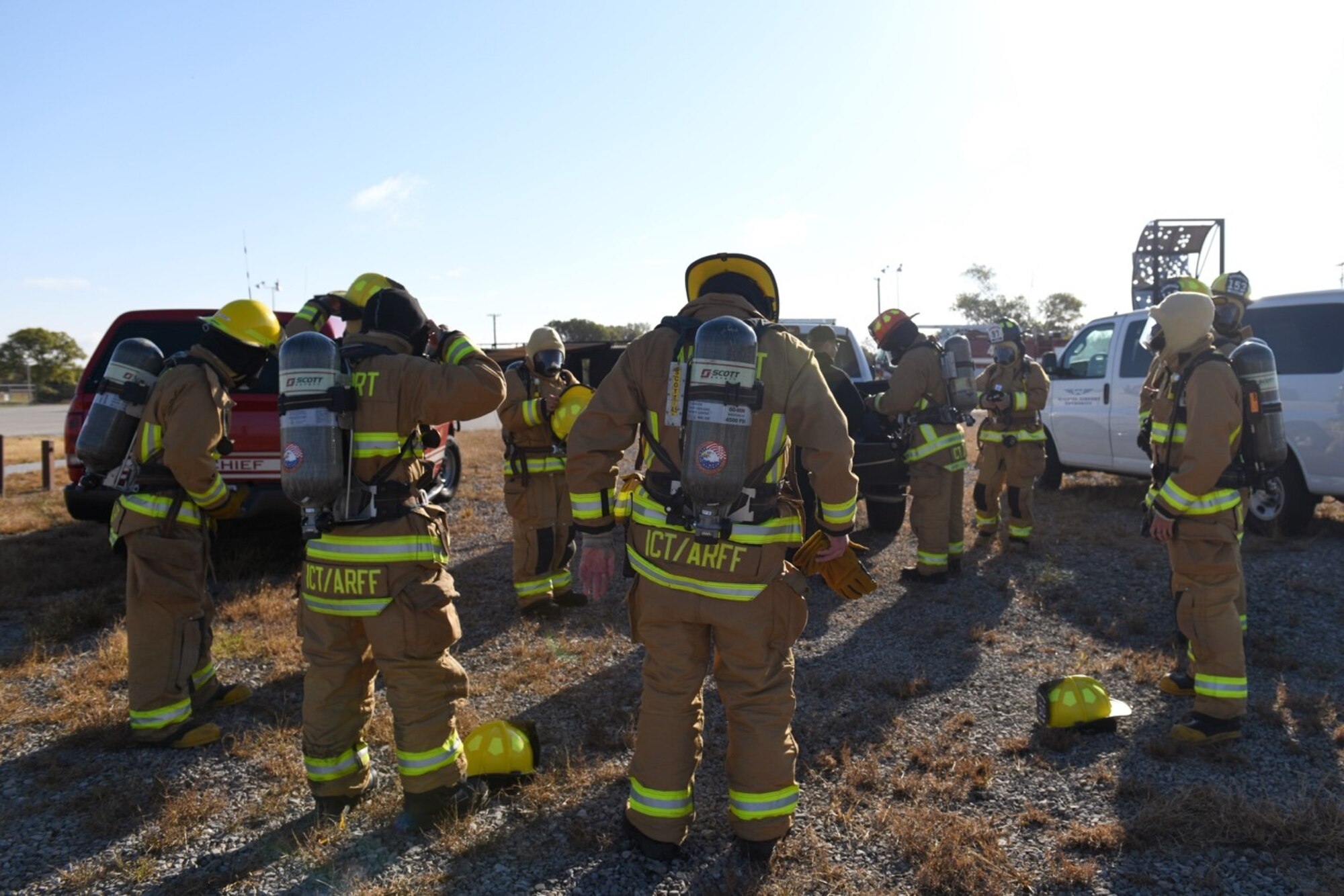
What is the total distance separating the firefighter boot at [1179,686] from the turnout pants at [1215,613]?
42 cm

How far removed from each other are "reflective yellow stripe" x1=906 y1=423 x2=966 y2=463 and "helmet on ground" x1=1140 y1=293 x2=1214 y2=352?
93.9 inches

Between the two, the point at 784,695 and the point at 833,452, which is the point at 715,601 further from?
the point at 833,452

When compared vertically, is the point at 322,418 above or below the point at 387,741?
above

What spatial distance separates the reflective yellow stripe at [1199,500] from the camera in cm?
367

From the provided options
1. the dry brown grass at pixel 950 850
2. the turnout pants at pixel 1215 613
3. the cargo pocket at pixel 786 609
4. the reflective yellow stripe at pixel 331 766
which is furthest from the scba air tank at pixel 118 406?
the turnout pants at pixel 1215 613

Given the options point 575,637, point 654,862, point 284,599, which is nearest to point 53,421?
point 284,599

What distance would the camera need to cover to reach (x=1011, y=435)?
715 cm

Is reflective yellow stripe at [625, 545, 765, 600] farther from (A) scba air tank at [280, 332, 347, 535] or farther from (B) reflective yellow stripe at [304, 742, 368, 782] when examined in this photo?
(B) reflective yellow stripe at [304, 742, 368, 782]

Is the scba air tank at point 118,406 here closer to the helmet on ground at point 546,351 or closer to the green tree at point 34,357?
the helmet on ground at point 546,351

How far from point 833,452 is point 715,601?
630 millimetres

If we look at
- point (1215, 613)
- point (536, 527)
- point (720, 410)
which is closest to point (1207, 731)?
point (1215, 613)

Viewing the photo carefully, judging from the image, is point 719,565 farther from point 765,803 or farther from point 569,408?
point 569,408

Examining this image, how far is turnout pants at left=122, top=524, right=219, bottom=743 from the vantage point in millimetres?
3783

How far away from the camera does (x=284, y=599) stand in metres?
5.95
